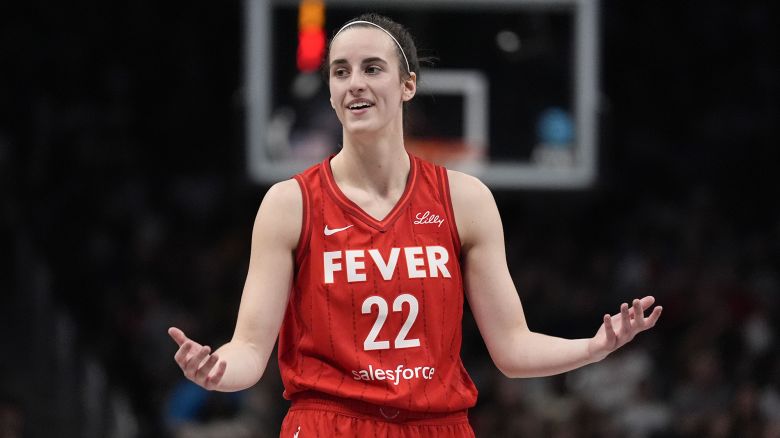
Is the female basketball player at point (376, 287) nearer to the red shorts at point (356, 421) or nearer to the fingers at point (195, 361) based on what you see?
the red shorts at point (356, 421)

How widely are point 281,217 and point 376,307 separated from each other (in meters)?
0.40

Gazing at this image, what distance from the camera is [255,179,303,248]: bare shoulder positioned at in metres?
3.98

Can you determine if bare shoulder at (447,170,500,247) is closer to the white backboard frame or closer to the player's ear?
the player's ear

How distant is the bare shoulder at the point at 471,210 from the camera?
4117 mm

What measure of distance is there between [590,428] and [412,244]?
20.8 feet

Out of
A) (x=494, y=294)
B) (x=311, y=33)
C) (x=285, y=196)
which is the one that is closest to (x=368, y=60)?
(x=285, y=196)

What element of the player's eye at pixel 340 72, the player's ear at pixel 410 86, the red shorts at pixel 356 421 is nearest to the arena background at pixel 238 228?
the player's ear at pixel 410 86

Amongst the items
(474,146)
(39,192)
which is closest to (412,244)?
(474,146)

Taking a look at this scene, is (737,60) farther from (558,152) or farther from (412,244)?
(412,244)

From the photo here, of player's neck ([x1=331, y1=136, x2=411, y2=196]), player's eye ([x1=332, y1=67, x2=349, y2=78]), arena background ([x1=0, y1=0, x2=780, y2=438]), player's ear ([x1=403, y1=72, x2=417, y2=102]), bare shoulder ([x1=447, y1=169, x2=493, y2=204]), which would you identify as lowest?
arena background ([x1=0, y1=0, x2=780, y2=438])

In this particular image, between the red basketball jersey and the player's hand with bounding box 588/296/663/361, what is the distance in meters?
0.44

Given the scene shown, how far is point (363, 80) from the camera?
3988 mm

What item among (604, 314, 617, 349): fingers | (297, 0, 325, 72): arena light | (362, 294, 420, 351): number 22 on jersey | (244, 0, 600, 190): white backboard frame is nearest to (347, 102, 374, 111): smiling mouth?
(362, 294, 420, 351): number 22 on jersey

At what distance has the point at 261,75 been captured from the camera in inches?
338
